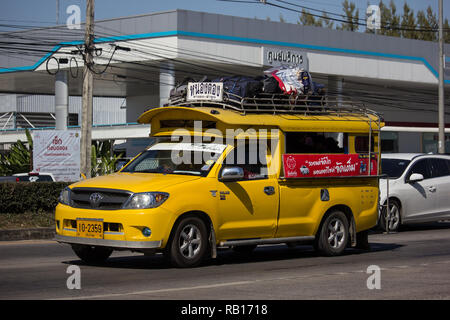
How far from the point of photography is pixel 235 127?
12.0 m

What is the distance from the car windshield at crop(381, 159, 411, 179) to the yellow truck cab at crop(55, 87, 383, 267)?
17.4 feet

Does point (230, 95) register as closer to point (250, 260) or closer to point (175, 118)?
point (175, 118)

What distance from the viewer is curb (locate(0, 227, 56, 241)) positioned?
58.5ft

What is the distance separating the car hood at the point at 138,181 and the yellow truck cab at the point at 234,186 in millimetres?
16

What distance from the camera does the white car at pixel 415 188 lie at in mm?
19078

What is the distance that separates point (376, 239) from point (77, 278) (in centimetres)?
899

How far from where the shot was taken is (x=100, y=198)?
10805 millimetres

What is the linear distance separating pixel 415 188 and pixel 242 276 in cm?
1004

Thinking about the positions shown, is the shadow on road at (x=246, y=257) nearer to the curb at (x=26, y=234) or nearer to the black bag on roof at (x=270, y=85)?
the black bag on roof at (x=270, y=85)

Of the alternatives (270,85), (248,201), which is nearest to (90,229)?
(248,201)

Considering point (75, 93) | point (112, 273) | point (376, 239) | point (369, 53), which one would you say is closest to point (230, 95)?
point (112, 273)

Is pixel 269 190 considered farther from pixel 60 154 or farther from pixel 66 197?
pixel 60 154

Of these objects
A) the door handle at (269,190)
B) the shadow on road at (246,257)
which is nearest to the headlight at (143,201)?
the shadow on road at (246,257)
